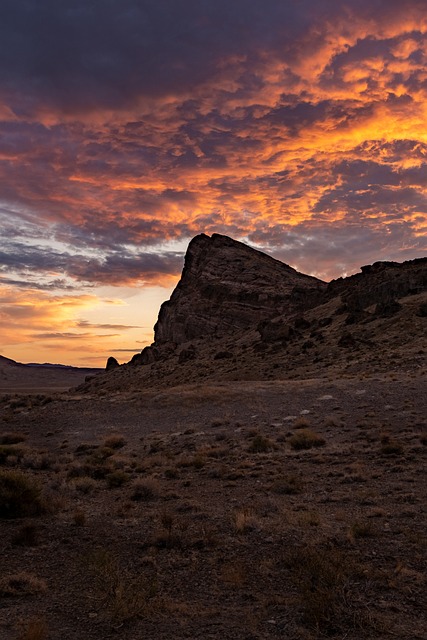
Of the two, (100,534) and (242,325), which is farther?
(242,325)

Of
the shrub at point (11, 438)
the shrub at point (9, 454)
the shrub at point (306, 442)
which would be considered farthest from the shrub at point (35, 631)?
the shrub at point (11, 438)

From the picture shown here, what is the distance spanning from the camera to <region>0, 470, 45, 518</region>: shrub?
11594mm

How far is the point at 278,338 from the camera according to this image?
61.9 metres

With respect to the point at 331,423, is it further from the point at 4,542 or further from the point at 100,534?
the point at 4,542

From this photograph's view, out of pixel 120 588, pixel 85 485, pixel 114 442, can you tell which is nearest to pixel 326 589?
pixel 120 588

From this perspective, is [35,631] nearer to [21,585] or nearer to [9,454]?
[21,585]

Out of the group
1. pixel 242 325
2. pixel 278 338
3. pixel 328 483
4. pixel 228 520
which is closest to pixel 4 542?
pixel 228 520

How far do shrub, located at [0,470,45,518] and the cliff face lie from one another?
74.1 meters

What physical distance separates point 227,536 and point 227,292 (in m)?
92.3

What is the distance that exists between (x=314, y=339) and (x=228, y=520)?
153ft

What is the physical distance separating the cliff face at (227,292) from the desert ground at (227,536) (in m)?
66.3

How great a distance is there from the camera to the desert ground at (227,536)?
21.9ft

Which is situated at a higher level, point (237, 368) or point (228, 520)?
point (237, 368)

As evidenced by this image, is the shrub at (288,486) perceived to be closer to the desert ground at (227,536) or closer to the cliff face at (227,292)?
the desert ground at (227,536)
